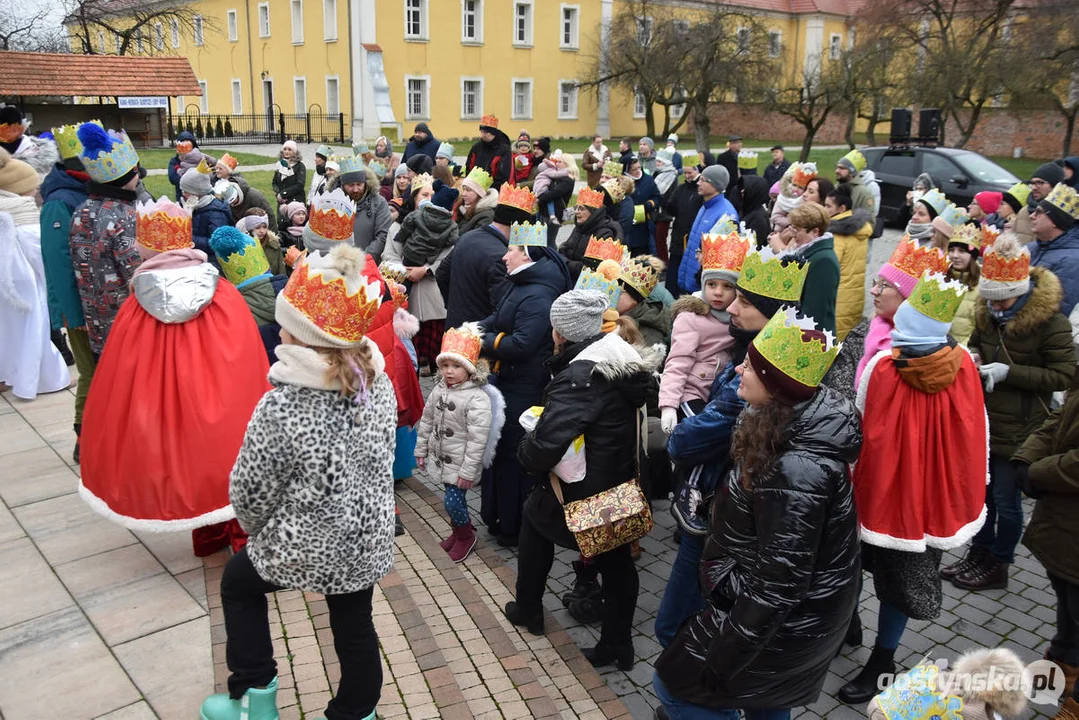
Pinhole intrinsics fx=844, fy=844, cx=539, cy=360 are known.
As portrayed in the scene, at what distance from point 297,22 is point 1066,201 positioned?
40654 mm

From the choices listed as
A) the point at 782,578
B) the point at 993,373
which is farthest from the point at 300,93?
the point at 782,578

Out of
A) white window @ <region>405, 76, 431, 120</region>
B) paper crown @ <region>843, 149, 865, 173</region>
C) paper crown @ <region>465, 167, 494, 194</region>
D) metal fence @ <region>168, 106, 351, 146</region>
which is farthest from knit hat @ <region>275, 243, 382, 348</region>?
white window @ <region>405, 76, 431, 120</region>

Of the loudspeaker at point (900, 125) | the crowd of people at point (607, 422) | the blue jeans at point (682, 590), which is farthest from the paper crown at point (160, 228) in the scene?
the loudspeaker at point (900, 125)

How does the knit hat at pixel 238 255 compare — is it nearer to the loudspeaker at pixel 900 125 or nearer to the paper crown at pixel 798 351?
the paper crown at pixel 798 351

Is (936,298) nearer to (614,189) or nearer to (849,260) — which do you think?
(849,260)

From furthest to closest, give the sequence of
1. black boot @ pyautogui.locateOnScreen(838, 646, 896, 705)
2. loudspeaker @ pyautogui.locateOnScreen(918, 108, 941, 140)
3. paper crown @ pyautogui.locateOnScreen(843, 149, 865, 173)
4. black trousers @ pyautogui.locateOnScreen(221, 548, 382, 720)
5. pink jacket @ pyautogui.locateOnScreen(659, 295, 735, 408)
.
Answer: loudspeaker @ pyautogui.locateOnScreen(918, 108, 941, 140), paper crown @ pyautogui.locateOnScreen(843, 149, 865, 173), pink jacket @ pyautogui.locateOnScreen(659, 295, 735, 408), black boot @ pyautogui.locateOnScreen(838, 646, 896, 705), black trousers @ pyautogui.locateOnScreen(221, 548, 382, 720)

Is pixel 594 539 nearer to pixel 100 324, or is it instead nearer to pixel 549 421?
pixel 549 421

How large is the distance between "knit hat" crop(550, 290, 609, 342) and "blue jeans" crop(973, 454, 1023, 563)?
95.9 inches

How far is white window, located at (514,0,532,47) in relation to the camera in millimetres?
41188

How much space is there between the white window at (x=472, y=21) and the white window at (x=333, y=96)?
6285 mm

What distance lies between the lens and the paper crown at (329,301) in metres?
2.84

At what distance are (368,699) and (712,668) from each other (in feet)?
4.51

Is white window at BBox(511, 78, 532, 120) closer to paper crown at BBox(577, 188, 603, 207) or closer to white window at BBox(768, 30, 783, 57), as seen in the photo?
A: white window at BBox(768, 30, 783, 57)

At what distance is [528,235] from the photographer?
17.1 ft
